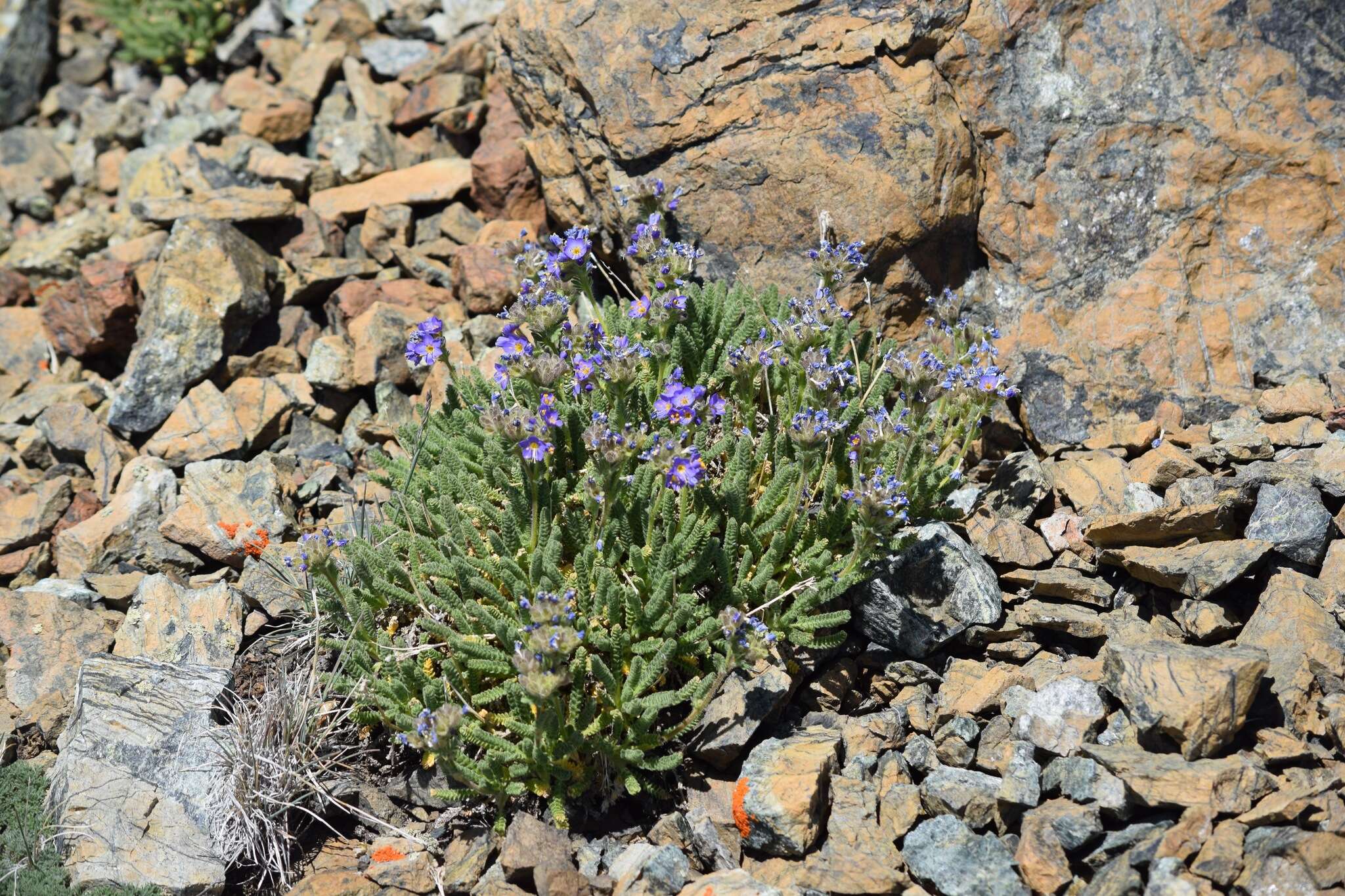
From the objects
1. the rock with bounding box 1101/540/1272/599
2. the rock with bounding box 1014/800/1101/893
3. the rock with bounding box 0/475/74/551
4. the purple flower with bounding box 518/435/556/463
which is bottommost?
the rock with bounding box 0/475/74/551

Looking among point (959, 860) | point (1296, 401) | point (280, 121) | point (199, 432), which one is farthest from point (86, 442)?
point (1296, 401)

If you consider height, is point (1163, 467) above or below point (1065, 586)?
above

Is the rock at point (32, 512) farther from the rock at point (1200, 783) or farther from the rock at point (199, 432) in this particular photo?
the rock at point (1200, 783)

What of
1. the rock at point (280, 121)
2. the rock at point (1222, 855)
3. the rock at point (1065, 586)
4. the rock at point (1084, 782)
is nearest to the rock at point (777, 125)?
the rock at point (1065, 586)

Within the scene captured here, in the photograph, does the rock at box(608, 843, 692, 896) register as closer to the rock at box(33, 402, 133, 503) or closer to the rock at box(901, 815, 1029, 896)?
the rock at box(901, 815, 1029, 896)

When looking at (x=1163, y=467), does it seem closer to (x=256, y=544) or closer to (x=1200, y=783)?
(x=1200, y=783)

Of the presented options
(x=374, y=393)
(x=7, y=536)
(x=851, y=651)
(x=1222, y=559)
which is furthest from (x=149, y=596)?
(x=1222, y=559)

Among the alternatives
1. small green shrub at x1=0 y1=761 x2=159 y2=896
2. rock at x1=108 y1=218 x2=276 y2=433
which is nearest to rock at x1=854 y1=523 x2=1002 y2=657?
small green shrub at x1=0 y1=761 x2=159 y2=896
